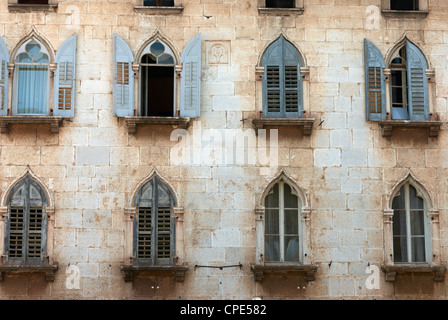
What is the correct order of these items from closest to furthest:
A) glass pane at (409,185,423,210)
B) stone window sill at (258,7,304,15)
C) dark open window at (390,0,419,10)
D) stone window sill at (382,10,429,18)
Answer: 1. glass pane at (409,185,423,210)
2. stone window sill at (258,7,304,15)
3. stone window sill at (382,10,429,18)
4. dark open window at (390,0,419,10)

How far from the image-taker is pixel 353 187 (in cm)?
1858

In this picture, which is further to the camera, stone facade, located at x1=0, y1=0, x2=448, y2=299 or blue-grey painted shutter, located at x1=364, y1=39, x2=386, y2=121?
blue-grey painted shutter, located at x1=364, y1=39, x2=386, y2=121

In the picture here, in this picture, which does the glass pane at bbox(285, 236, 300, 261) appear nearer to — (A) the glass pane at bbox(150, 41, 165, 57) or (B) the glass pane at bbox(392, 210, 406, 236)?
(B) the glass pane at bbox(392, 210, 406, 236)

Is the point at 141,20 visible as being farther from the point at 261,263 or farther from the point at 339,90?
the point at 261,263

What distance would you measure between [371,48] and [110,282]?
8611 mm

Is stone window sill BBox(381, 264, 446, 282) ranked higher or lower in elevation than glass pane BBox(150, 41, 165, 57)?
lower

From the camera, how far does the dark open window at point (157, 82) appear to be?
18.9m

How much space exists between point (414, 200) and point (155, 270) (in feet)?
21.6

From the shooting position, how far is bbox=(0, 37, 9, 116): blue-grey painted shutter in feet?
60.5

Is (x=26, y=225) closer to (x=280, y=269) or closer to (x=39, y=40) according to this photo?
(x=39, y=40)

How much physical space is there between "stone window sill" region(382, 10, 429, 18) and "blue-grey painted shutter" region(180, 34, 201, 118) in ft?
15.8

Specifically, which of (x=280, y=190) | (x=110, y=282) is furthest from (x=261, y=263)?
(x=110, y=282)

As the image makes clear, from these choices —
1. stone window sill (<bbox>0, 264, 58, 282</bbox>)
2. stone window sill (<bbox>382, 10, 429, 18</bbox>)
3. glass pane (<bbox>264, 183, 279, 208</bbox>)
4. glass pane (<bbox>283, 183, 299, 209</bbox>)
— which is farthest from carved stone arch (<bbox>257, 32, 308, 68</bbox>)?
stone window sill (<bbox>0, 264, 58, 282</bbox>)

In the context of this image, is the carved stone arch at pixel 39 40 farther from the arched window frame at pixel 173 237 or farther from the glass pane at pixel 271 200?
the glass pane at pixel 271 200
